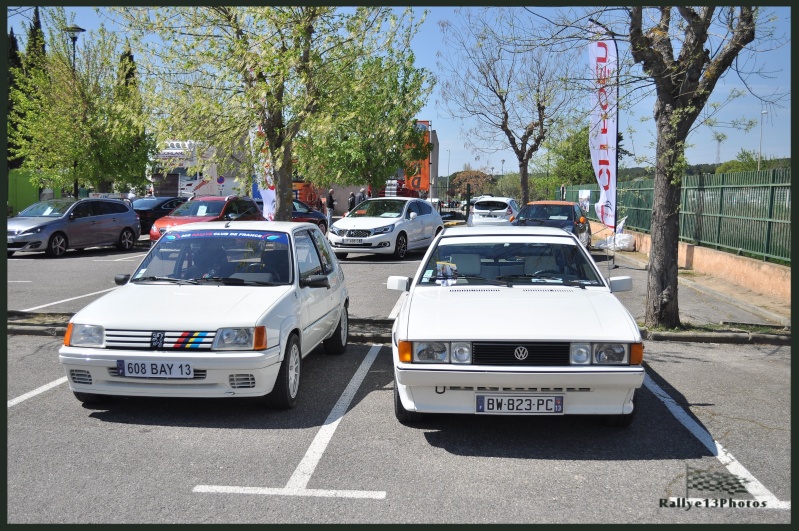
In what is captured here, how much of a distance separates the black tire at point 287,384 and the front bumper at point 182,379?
0.70 feet

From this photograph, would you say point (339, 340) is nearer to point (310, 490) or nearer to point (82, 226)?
point (310, 490)

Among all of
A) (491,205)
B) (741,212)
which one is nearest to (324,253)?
(741,212)

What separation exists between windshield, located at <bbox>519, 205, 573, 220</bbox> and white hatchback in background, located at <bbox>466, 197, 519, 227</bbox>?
4.91 meters

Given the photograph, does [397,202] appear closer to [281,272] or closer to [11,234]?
[11,234]

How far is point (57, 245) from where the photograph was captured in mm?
20125

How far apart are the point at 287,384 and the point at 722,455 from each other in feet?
10.6

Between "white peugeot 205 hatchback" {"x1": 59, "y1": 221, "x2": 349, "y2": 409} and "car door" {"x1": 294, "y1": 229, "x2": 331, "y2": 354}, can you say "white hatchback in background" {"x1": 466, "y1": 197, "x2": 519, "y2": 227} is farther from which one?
"white peugeot 205 hatchback" {"x1": 59, "y1": 221, "x2": 349, "y2": 409}

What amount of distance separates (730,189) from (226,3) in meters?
11.9

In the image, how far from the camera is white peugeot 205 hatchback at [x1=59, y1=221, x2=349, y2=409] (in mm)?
5801

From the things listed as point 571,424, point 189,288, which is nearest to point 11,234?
point 189,288

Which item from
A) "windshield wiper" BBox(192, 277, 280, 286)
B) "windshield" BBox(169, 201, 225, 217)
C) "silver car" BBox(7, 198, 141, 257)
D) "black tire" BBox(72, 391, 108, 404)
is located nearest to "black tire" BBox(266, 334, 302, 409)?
"windshield wiper" BBox(192, 277, 280, 286)

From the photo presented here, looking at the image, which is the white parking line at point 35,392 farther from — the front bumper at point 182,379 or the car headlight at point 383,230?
the car headlight at point 383,230

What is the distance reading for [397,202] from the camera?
21.1m

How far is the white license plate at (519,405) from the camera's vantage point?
533 cm
